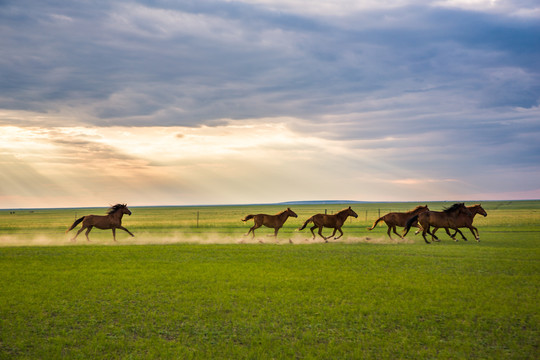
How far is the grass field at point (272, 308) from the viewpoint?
776cm

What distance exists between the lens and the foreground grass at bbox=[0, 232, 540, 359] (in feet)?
25.5

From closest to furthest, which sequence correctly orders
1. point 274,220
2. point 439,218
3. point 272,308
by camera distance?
point 272,308 < point 439,218 < point 274,220

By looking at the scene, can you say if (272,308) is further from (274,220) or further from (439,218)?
(439,218)

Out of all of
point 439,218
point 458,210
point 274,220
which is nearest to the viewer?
point 439,218

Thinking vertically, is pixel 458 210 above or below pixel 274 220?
above

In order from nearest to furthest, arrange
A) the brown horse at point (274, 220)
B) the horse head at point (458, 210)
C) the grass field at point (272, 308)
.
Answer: the grass field at point (272, 308)
the horse head at point (458, 210)
the brown horse at point (274, 220)

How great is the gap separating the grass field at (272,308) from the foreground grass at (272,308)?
0.04 metres

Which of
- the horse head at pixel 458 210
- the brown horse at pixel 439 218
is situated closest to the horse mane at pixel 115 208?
the brown horse at pixel 439 218

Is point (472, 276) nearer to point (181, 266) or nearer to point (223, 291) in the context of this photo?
point (223, 291)

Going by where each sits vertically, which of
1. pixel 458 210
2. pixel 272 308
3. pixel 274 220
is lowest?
pixel 272 308

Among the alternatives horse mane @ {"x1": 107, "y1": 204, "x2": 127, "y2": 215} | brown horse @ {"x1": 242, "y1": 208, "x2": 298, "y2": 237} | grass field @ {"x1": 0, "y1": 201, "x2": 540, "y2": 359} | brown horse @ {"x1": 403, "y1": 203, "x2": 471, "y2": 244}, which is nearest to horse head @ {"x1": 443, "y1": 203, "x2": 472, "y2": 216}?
brown horse @ {"x1": 403, "y1": 203, "x2": 471, "y2": 244}

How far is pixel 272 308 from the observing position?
10250mm

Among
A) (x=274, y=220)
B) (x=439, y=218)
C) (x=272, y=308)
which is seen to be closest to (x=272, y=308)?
(x=272, y=308)

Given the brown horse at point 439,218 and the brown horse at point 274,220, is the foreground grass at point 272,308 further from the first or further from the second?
the brown horse at point 274,220
